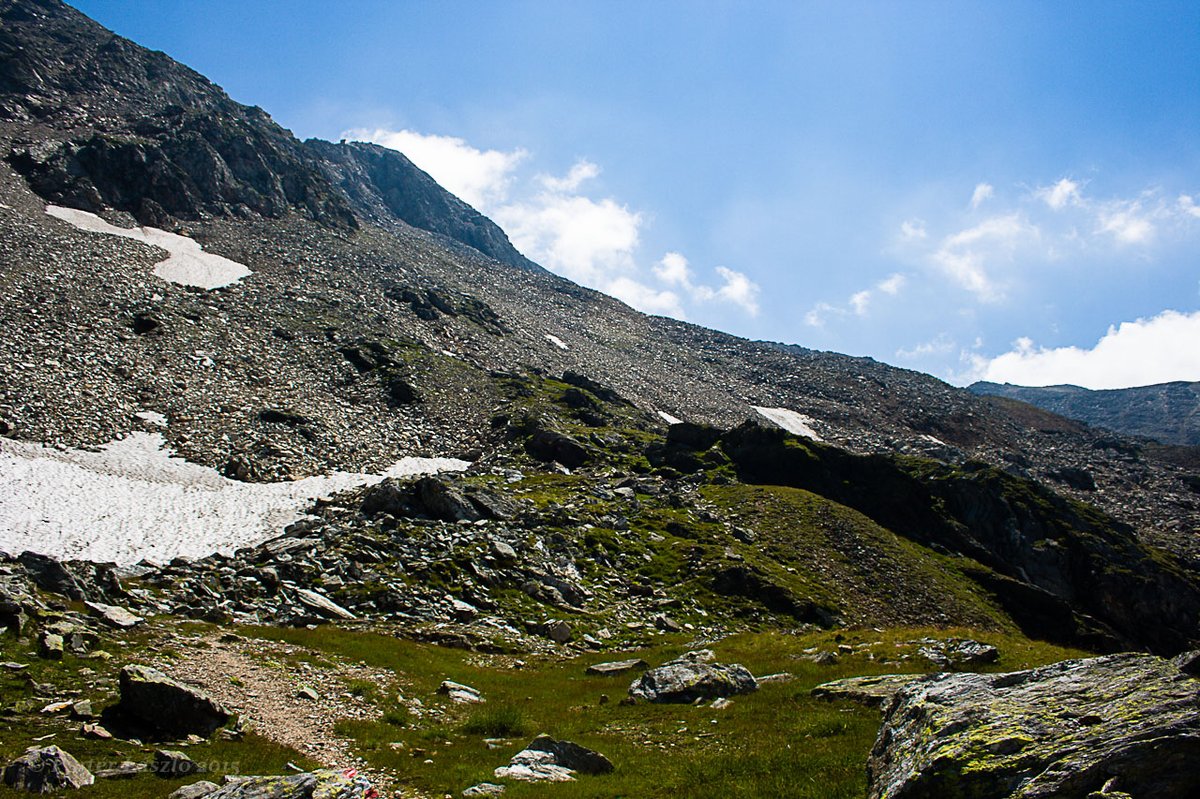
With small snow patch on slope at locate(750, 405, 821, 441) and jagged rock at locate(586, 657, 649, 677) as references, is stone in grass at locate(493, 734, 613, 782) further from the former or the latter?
small snow patch on slope at locate(750, 405, 821, 441)

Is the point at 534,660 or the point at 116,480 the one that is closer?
the point at 534,660

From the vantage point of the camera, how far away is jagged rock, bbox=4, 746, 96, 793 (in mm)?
10969

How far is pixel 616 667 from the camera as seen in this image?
91.1ft

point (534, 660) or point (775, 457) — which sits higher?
point (775, 457)

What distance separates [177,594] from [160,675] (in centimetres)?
1540

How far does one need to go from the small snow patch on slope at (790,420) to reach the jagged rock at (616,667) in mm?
94583

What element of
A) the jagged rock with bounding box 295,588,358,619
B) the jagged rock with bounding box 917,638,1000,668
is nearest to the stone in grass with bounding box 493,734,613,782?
the jagged rock with bounding box 917,638,1000,668

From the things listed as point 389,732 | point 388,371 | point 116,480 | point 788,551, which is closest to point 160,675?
point 389,732

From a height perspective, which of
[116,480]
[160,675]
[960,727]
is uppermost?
[116,480]

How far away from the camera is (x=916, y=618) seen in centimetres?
4434

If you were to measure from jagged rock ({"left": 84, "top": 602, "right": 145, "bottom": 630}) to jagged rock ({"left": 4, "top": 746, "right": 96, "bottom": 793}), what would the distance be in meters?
12.6

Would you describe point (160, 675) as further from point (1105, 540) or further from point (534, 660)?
point (1105, 540)

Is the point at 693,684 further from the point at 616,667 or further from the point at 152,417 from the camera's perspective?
the point at 152,417

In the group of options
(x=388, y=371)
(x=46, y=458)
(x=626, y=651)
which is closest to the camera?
(x=626, y=651)
